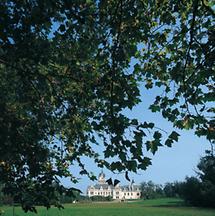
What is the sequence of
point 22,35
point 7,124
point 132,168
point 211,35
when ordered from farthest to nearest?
point 7,124 < point 22,35 < point 211,35 < point 132,168

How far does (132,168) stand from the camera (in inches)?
233

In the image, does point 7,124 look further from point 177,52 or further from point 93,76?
point 177,52

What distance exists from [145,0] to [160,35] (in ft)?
2.81

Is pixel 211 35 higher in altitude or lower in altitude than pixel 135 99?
higher

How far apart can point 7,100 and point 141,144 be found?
6.20 meters

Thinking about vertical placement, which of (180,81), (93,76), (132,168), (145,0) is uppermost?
(145,0)

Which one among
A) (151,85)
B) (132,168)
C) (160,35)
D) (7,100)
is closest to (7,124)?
(7,100)

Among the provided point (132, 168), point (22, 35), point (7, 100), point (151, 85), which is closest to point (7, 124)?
point (7, 100)

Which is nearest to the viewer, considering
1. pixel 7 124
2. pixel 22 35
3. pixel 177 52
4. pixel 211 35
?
pixel 211 35

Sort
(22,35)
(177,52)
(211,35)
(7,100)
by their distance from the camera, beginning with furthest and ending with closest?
(7,100), (177,52), (22,35), (211,35)

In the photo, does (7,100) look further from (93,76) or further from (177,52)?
(177,52)

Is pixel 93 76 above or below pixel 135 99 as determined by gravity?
above

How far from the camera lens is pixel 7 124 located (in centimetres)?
981

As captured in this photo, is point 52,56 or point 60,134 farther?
point 60,134
